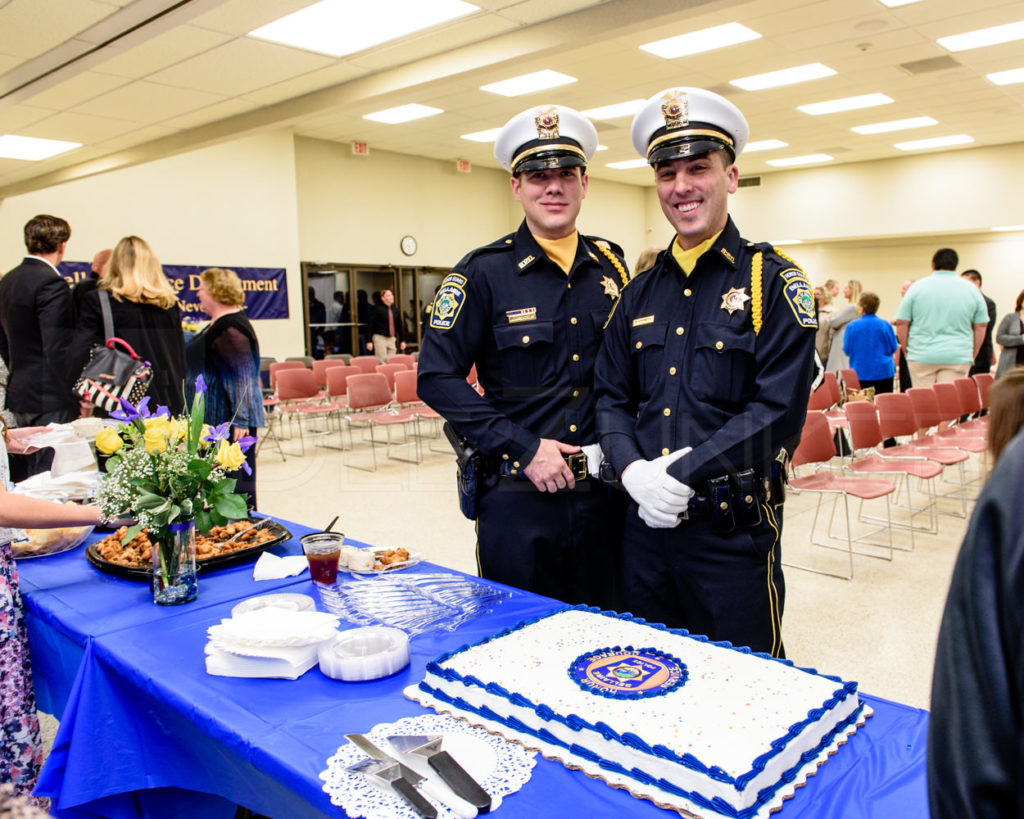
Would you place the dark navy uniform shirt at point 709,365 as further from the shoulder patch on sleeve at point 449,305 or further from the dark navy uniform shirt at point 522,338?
the shoulder patch on sleeve at point 449,305

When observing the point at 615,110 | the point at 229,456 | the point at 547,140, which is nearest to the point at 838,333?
the point at 615,110

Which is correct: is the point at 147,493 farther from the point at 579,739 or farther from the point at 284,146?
the point at 284,146

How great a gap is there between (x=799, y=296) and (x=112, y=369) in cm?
315

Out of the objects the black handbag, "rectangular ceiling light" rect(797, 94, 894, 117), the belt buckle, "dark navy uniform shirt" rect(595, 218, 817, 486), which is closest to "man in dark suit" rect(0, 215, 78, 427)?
the black handbag

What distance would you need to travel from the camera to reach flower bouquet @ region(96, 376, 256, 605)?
1.76 metres

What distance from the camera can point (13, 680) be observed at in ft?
6.08

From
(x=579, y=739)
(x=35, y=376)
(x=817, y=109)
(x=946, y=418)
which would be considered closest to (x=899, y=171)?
(x=817, y=109)

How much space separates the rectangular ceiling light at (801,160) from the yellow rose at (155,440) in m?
13.5

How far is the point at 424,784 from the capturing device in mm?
1043

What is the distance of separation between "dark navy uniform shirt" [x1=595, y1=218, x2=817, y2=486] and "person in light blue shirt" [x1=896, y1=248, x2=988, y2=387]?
5.72 meters

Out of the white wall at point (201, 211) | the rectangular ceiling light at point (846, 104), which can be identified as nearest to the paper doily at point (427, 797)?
the white wall at point (201, 211)

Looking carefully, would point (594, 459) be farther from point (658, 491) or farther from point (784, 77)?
point (784, 77)

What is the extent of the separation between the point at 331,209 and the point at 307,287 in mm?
1370

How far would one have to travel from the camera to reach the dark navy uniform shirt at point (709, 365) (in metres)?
1.76
